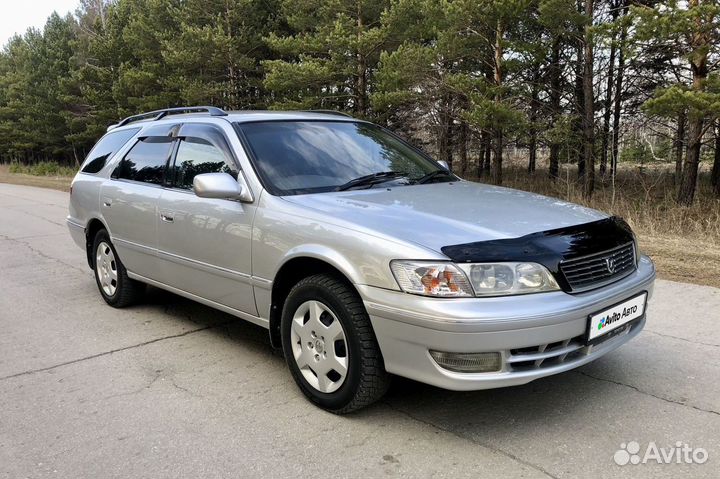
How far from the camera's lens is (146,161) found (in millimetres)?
4992

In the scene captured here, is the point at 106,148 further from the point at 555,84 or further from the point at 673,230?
the point at 555,84

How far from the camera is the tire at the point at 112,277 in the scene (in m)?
5.39

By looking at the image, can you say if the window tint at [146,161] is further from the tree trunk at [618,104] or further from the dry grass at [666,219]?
the tree trunk at [618,104]

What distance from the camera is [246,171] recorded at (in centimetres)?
384

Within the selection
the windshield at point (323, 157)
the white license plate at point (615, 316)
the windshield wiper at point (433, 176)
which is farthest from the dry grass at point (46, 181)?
the white license plate at point (615, 316)

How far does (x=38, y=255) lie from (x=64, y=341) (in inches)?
170

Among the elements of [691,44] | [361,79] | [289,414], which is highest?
[361,79]

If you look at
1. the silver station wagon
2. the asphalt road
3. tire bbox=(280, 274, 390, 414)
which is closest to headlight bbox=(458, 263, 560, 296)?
the silver station wagon

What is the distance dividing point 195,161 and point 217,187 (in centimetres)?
88

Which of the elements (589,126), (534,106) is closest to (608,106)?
(534,106)

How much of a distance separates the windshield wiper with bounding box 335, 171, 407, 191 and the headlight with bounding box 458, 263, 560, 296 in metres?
1.33

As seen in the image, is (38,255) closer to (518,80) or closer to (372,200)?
(372,200)

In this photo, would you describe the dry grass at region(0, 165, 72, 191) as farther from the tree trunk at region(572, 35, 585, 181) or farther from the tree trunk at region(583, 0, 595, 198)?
the tree trunk at region(583, 0, 595, 198)

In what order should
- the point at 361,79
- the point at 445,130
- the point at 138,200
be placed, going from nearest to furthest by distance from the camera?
the point at 138,200 → the point at 445,130 → the point at 361,79
